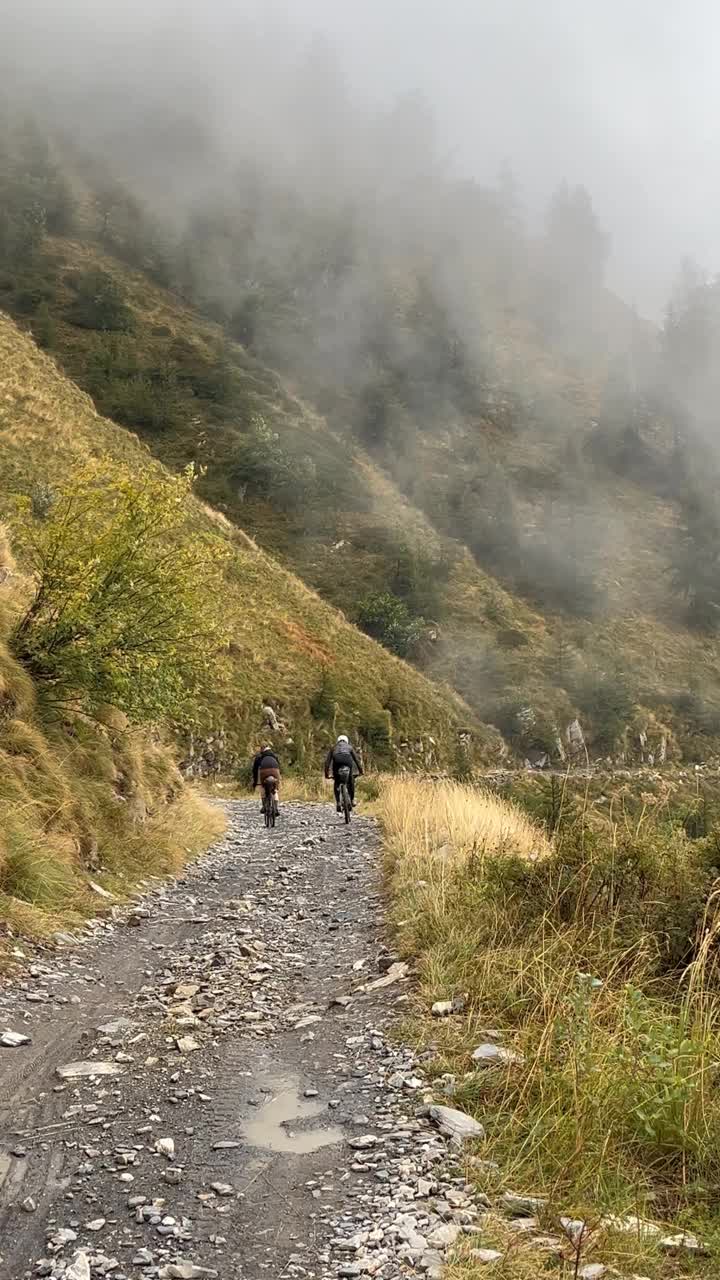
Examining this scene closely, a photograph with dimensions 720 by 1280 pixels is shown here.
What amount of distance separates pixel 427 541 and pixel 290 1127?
10259 cm

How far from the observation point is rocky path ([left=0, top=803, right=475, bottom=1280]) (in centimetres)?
360

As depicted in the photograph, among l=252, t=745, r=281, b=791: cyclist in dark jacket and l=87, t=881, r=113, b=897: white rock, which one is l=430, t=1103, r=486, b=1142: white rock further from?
l=252, t=745, r=281, b=791: cyclist in dark jacket

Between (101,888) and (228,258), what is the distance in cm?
18815

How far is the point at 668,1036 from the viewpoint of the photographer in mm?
4648

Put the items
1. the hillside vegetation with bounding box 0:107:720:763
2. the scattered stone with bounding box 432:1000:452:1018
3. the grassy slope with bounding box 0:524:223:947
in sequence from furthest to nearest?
the hillside vegetation with bounding box 0:107:720:763 → the grassy slope with bounding box 0:524:223:947 → the scattered stone with bounding box 432:1000:452:1018

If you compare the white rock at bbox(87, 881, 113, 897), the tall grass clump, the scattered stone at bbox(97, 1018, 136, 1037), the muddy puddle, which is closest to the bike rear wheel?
the white rock at bbox(87, 881, 113, 897)

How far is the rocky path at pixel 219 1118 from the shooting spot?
3596 mm

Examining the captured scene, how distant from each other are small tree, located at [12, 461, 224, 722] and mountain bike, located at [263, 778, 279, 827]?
681 cm

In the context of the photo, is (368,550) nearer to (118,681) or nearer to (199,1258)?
(118,681)

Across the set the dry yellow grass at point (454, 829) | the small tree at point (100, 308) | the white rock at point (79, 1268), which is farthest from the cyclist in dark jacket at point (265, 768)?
the small tree at point (100, 308)

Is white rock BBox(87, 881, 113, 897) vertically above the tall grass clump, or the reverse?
the tall grass clump

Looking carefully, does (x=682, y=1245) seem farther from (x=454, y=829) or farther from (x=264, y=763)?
(x=264, y=763)

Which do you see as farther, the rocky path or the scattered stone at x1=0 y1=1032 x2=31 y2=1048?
the scattered stone at x1=0 y1=1032 x2=31 y2=1048

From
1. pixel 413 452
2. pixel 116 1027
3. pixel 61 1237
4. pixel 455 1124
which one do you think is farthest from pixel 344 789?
pixel 413 452
